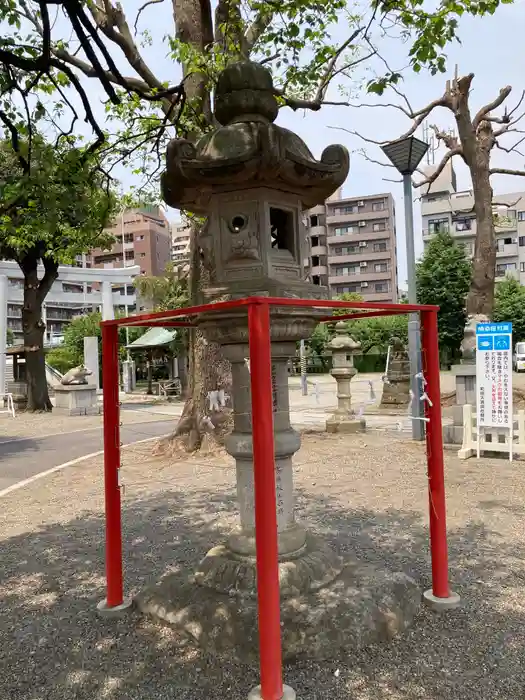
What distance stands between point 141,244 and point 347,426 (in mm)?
62968

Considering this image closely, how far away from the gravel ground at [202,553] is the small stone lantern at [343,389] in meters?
2.76

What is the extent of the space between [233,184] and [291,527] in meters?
2.62

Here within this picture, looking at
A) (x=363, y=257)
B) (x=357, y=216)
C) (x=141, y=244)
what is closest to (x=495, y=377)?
(x=363, y=257)

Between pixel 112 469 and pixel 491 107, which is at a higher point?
pixel 491 107

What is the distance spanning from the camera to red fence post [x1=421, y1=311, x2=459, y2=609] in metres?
4.11

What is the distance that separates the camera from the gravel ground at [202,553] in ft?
10.7

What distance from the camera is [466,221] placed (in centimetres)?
5212

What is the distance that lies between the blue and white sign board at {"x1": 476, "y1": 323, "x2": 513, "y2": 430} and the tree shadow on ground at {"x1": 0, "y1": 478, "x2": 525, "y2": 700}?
3.54m

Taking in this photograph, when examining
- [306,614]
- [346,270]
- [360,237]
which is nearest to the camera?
[306,614]

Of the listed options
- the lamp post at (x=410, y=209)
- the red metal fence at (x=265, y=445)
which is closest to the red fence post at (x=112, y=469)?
the red metal fence at (x=265, y=445)

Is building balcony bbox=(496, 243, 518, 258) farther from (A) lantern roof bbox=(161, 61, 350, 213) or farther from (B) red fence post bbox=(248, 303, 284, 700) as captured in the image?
(B) red fence post bbox=(248, 303, 284, 700)

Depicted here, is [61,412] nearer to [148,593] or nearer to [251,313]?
[148,593]

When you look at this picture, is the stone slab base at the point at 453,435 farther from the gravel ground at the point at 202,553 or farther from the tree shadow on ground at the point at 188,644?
the tree shadow on ground at the point at 188,644

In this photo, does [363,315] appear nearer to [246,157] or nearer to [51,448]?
[246,157]
